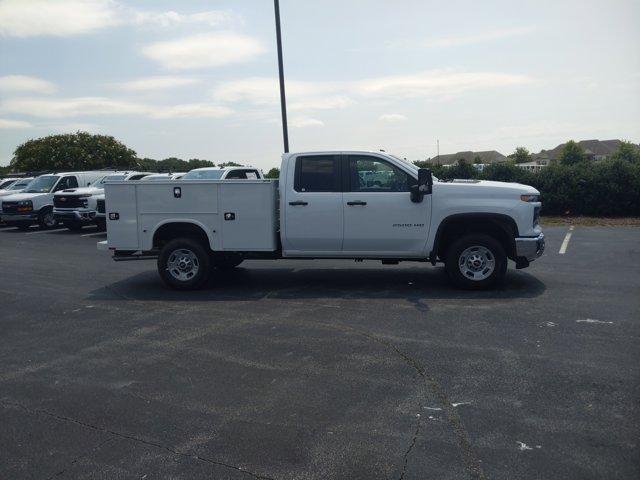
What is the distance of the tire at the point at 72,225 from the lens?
19.4m

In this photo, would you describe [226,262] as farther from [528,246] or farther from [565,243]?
[565,243]

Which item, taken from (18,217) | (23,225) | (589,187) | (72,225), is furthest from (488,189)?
(23,225)

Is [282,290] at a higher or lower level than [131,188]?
lower

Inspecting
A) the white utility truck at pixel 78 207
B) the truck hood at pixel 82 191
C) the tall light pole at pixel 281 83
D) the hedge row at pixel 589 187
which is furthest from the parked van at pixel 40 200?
the hedge row at pixel 589 187

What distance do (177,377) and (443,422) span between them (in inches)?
99.3

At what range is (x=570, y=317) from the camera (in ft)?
23.9

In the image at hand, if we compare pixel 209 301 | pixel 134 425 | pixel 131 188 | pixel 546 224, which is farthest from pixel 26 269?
pixel 546 224

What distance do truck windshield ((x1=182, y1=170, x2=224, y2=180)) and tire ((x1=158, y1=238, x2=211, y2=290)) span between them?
7.10 metres

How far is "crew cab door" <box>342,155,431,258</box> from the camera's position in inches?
350

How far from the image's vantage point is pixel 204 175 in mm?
16875

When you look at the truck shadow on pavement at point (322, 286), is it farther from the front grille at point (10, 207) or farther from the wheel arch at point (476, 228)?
the front grille at point (10, 207)

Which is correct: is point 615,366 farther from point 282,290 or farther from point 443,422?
point 282,290

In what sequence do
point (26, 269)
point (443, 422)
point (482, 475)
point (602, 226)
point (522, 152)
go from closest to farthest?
point (482, 475) → point (443, 422) → point (26, 269) → point (602, 226) → point (522, 152)

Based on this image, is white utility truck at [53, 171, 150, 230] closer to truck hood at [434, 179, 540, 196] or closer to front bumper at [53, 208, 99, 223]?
front bumper at [53, 208, 99, 223]
